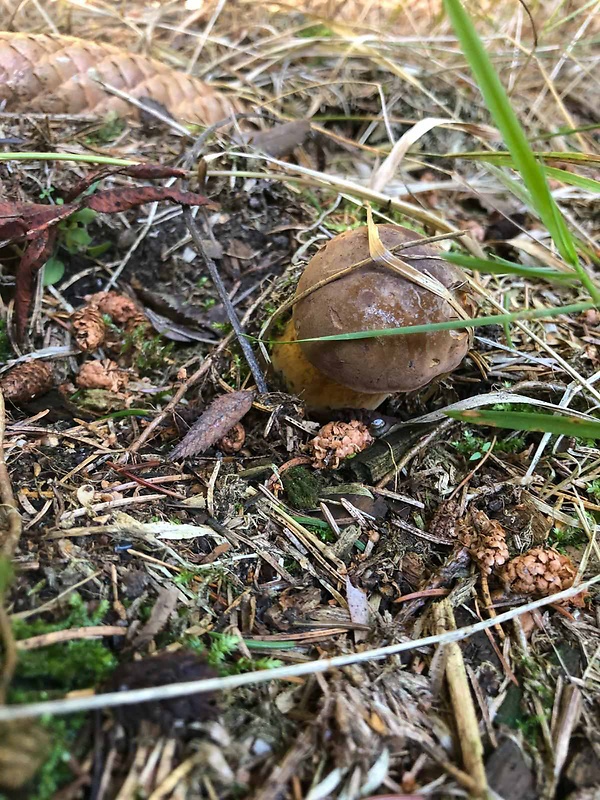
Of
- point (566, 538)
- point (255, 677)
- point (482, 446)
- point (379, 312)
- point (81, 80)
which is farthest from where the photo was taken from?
point (81, 80)

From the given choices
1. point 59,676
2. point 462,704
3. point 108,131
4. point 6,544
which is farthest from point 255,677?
point 108,131

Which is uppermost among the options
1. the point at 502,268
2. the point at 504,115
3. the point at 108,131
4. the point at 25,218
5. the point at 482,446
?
the point at 504,115

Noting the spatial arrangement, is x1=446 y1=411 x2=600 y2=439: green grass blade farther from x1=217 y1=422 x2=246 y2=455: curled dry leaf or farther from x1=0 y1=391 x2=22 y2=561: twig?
x1=0 y1=391 x2=22 y2=561: twig

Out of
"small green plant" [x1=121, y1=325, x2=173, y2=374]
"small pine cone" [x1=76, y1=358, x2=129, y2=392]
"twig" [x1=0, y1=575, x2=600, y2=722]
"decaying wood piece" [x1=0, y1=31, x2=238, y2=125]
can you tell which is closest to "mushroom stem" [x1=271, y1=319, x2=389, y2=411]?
"small green plant" [x1=121, y1=325, x2=173, y2=374]

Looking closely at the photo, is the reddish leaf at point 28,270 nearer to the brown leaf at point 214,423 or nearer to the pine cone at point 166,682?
the brown leaf at point 214,423

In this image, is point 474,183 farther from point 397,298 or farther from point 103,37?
point 103,37

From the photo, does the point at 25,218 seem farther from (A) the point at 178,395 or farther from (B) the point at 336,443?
(B) the point at 336,443

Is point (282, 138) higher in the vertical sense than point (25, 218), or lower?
higher
